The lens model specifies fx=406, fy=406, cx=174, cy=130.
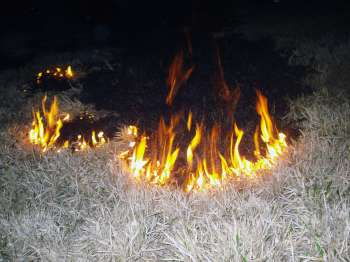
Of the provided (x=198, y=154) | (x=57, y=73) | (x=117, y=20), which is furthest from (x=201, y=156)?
(x=117, y=20)

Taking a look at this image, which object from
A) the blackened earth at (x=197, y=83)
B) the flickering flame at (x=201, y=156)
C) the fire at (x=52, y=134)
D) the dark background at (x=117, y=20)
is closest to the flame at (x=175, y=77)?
the blackened earth at (x=197, y=83)

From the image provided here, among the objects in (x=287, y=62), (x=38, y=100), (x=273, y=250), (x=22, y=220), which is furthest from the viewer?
(x=287, y=62)

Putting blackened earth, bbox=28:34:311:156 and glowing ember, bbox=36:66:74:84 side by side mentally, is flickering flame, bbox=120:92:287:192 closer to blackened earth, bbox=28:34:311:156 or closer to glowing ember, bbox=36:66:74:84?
blackened earth, bbox=28:34:311:156

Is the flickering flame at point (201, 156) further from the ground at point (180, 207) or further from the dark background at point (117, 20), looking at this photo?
the dark background at point (117, 20)

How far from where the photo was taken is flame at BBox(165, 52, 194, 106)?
6320 millimetres

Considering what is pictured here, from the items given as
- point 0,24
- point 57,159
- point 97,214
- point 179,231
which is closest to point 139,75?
point 57,159

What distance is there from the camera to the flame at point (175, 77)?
6.32m

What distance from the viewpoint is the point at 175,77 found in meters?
6.91

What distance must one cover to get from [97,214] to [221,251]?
135 cm

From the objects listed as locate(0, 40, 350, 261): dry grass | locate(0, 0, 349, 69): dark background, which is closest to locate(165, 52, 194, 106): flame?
locate(0, 40, 350, 261): dry grass

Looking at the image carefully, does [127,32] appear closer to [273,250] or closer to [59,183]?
[59,183]

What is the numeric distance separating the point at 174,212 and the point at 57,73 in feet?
16.7

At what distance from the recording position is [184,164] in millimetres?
4645

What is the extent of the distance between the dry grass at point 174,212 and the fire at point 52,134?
321 mm
